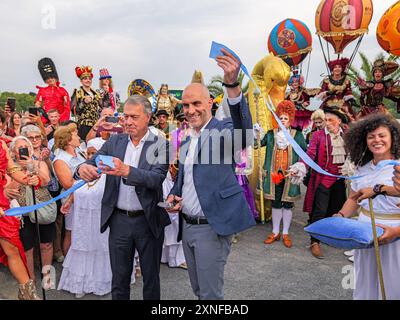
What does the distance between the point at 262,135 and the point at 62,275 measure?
3.78 m

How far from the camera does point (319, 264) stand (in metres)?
4.40

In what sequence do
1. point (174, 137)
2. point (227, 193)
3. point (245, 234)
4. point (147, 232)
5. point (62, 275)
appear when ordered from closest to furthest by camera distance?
point (227, 193), point (147, 232), point (62, 275), point (174, 137), point (245, 234)

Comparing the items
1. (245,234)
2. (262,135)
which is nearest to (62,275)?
(245,234)

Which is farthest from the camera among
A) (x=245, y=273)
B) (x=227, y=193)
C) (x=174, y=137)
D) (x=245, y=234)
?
(x=245, y=234)

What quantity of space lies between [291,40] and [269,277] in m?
9.30

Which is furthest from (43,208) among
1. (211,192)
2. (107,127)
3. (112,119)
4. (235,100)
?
(235,100)

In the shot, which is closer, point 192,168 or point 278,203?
point 192,168

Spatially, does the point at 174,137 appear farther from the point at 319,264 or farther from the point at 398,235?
the point at 398,235

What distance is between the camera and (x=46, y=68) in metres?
7.15

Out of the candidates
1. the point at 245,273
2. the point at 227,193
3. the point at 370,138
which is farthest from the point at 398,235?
the point at 245,273

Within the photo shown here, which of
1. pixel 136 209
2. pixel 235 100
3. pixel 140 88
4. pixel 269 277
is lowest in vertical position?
pixel 269 277

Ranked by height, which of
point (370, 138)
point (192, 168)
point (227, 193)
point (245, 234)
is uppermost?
point (370, 138)

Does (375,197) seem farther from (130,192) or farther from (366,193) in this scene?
(130,192)

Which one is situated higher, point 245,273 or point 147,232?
point 147,232
